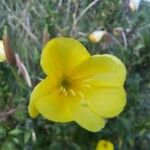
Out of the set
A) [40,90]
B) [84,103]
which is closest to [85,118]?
[84,103]

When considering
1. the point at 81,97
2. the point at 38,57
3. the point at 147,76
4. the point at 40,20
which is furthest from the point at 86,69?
the point at 40,20

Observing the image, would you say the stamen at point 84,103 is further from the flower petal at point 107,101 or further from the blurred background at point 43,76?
the blurred background at point 43,76

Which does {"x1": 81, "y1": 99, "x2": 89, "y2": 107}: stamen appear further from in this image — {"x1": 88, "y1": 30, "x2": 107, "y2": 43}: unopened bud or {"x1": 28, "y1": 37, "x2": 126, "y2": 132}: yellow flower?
{"x1": 88, "y1": 30, "x2": 107, "y2": 43}: unopened bud

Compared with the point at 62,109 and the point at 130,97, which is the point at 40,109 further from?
the point at 130,97

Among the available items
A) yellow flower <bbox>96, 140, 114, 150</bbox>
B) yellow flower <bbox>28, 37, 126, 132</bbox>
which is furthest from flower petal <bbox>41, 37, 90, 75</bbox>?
yellow flower <bbox>96, 140, 114, 150</bbox>

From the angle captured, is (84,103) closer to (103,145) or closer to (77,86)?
(77,86)

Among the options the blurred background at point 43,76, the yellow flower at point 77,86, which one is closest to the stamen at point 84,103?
the yellow flower at point 77,86

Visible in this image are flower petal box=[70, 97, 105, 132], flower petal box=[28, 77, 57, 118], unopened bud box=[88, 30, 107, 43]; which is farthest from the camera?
unopened bud box=[88, 30, 107, 43]
